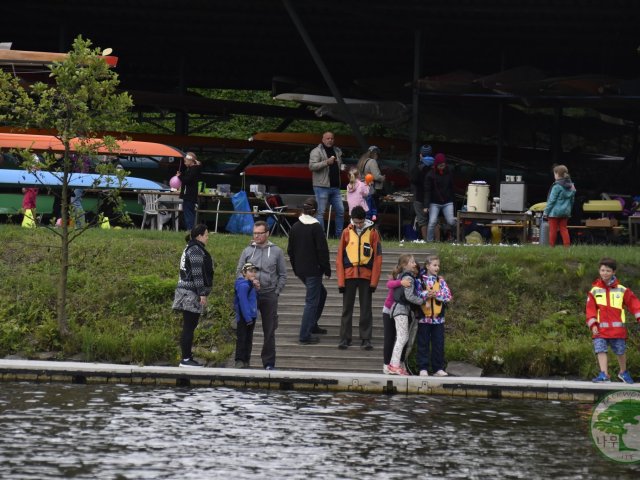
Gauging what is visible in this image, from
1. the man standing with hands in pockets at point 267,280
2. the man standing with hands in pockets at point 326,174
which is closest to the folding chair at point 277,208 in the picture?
the man standing with hands in pockets at point 326,174

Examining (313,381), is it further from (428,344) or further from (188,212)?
(188,212)

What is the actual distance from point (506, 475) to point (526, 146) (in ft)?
81.3

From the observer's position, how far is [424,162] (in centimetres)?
2423

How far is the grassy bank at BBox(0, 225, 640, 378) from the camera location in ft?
57.6

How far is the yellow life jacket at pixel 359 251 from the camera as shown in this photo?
17.5m

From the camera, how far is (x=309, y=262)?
17.6 metres

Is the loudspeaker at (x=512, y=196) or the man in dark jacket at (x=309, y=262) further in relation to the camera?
the loudspeaker at (x=512, y=196)

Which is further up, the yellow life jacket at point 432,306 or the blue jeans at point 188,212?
the blue jeans at point 188,212

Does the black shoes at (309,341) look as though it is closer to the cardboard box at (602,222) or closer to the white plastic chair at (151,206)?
the white plastic chair at (151,206)

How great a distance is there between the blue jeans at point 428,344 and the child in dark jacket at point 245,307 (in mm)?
2172

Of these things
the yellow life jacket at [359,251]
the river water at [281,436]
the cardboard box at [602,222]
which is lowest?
the river water at [281,436]

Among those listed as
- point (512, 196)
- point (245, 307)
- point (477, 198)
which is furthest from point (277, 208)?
point (245, 307)

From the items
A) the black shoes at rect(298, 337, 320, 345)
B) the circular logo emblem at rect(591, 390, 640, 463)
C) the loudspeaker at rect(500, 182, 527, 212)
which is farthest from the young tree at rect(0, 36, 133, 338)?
the loudspeaker at rect(500, 182, 527, 212)

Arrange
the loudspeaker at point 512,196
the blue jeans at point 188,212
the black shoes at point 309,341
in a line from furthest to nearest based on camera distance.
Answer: the loudspeaker at point 512,196 < the blue jeans at point 188,212 < the black shoes at point 309,341
